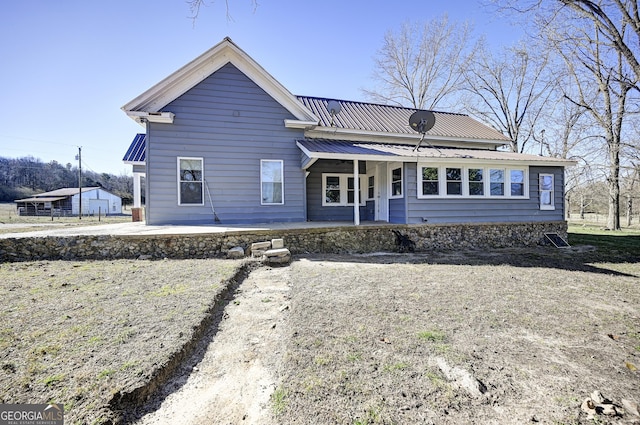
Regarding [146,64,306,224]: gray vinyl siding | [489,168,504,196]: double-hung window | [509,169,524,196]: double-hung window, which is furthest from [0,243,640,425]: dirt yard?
[509,169,524,196]: double-hung window

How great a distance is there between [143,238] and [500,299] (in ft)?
24.9

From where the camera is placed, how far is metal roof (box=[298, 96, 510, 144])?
11.5 metres

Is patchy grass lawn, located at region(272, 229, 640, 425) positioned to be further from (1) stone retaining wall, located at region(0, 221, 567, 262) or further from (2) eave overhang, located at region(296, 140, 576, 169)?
(2) eave overhang, located at region(296, 140, 576, 169)

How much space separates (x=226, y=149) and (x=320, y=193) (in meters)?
3.97

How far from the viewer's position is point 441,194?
9789mm

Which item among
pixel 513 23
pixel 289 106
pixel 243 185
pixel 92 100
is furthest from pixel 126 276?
pixel 92 100

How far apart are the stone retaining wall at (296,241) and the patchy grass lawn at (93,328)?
1.01m

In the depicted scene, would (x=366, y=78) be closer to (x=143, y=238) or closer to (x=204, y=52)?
(x=204, y=52)

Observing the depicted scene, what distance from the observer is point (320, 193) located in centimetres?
1141

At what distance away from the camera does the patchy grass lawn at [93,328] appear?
2055mm

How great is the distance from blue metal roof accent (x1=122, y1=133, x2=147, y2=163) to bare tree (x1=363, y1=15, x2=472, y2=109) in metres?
17.2

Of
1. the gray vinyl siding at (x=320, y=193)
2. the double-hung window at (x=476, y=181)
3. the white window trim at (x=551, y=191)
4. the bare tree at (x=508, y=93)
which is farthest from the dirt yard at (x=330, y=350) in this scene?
the bare tree at (x=508, y=93)

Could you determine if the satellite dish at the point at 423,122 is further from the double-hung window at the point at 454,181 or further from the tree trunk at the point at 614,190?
the tree trunk at the point at 614,190

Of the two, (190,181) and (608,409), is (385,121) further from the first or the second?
(608,409)
